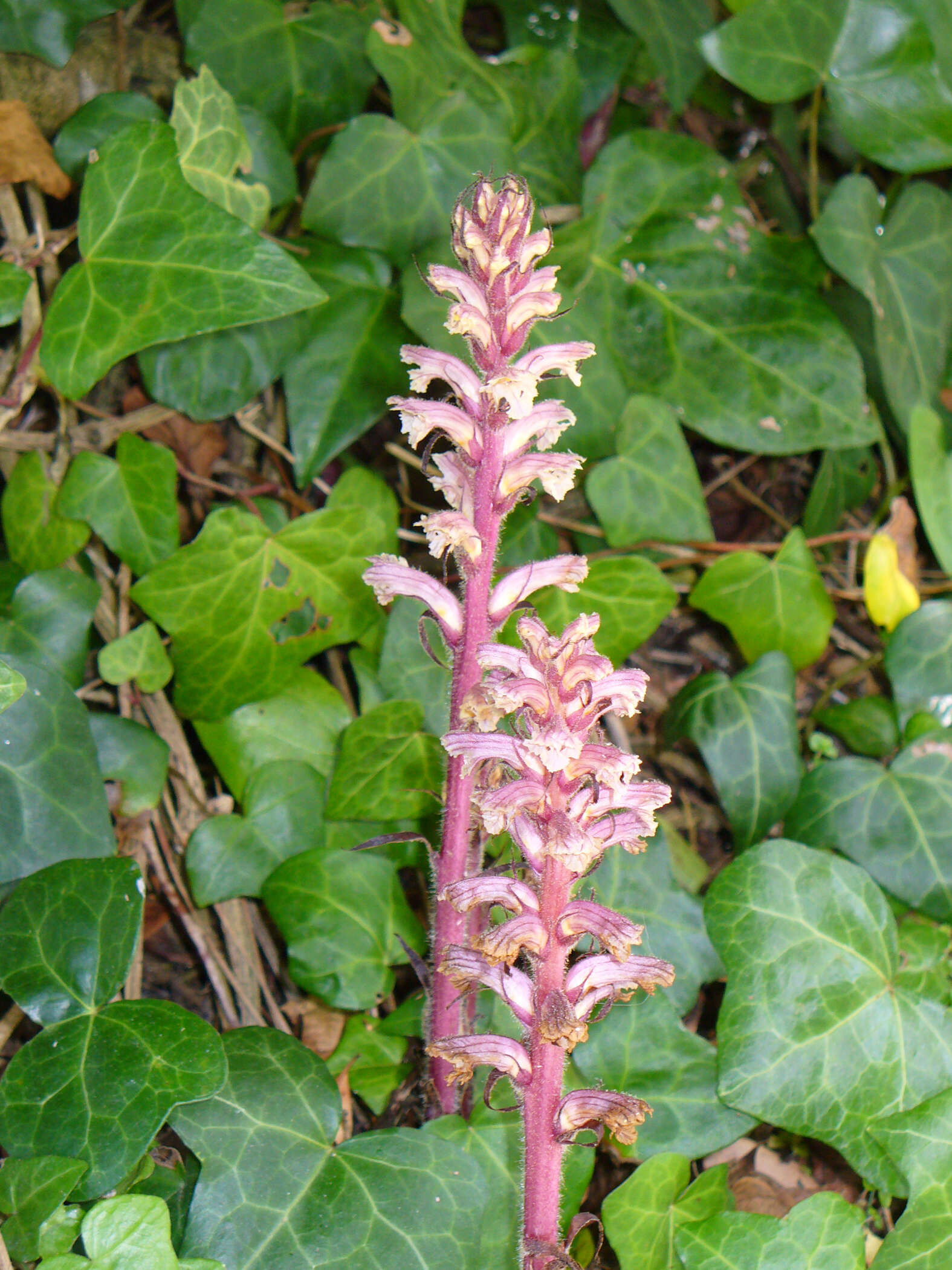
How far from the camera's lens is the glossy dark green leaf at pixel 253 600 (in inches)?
84.3

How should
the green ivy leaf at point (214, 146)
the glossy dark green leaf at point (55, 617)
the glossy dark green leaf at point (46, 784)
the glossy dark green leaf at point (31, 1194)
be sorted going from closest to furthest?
the glossy dark green leaf at point (31, 1194) → the glossy dark green leaf at point (46, 784) → the glossy dark green leaf at point (55, 617) → the green ivy leaf at point (214, 146)

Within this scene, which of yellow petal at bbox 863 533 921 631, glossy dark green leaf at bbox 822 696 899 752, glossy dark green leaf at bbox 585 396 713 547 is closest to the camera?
glossy dark green leaf at bbox 585 396 713 547

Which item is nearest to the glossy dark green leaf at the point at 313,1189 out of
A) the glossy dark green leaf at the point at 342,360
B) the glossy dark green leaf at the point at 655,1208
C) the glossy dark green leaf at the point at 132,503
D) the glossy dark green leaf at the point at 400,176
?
the glossy dark green leaf at the point at 655,1208

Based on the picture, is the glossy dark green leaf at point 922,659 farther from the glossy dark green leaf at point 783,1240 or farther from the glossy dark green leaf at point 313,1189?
the glossy dark green leaf at point 313,1189

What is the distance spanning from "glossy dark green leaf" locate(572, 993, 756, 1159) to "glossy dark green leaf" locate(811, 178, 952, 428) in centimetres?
190

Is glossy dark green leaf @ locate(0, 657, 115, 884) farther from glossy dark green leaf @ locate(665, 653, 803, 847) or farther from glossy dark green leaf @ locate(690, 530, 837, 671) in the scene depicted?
glossy dark green leaf @ locate(690, 530, 837, 671)

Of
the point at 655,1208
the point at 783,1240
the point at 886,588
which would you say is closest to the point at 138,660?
the point at 655,1208

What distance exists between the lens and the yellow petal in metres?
2.85

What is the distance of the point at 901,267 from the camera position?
3.08m

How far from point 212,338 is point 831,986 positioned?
1854mm

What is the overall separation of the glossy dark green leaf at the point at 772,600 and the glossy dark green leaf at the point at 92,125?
1755 mm

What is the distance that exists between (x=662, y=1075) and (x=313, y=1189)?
69 cm

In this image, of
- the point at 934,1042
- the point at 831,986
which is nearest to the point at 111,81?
the point at 831,986

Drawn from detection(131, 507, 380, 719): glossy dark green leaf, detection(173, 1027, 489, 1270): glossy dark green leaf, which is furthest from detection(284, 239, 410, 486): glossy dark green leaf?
detection(173, 1027, 489, 1270): glossy dark green leaf
